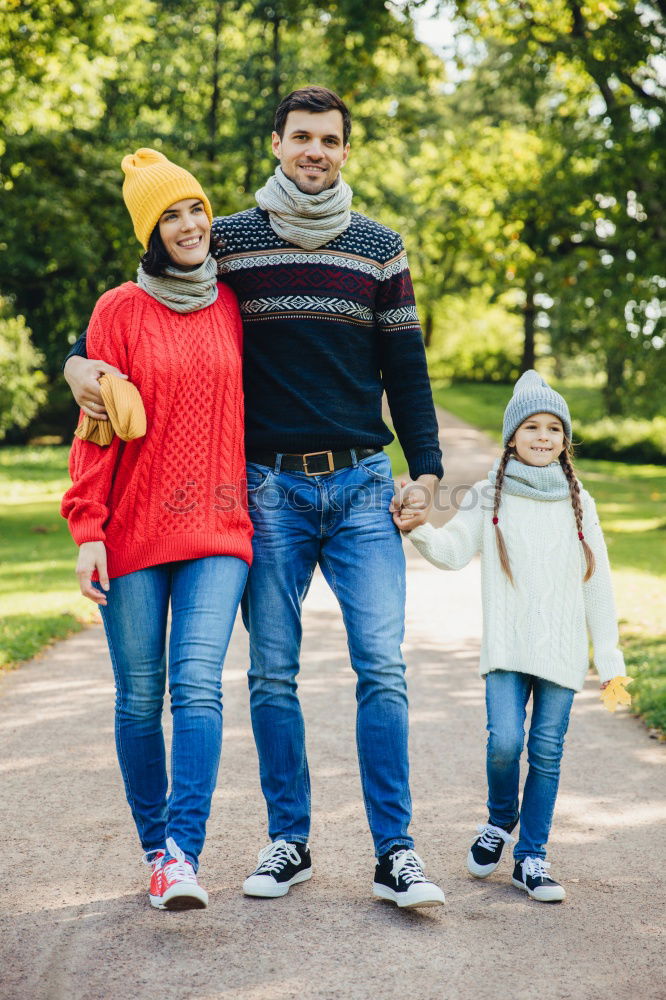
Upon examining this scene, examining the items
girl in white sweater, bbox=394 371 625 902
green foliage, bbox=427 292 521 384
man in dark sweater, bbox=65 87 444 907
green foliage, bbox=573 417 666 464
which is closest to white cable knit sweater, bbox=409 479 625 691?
girl in white sweater, bbox=394 371 625 902

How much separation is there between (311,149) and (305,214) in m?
0.21

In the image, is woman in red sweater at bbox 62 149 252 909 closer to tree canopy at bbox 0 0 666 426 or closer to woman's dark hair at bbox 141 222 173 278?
woman's dark hair at bbox 141 222 173 278

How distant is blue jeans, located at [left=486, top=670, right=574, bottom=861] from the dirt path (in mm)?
221

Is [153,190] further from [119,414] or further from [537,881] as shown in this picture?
[537,881]

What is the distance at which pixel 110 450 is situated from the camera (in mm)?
3184

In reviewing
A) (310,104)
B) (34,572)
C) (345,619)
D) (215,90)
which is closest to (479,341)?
(215,90)

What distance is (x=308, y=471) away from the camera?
11.0ft

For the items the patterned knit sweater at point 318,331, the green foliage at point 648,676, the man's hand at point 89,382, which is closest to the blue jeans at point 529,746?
the patterned knit sweater at point 318,331

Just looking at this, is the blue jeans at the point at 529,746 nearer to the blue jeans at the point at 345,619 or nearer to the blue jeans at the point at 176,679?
the blue jeans at the point at 345,619

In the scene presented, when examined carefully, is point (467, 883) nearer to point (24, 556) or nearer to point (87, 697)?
point (87, 697)

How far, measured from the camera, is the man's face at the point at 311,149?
338cm

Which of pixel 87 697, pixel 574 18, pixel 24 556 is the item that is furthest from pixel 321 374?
pixel 574 18

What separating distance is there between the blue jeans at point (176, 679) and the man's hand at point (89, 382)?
1.63 feet

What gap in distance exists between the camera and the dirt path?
2723mm
